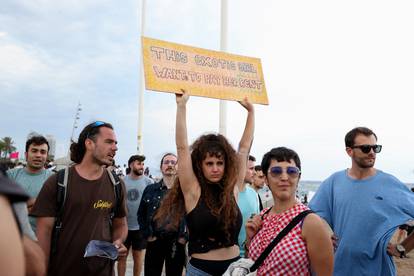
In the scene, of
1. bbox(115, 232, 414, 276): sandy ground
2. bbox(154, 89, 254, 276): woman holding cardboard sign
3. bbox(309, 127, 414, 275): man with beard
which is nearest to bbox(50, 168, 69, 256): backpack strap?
bbox(154, 89, 254, 276): woman holding cardboard sign

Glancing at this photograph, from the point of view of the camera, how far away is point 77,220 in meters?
3.09

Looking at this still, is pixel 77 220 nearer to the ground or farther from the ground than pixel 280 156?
nearer to the ground

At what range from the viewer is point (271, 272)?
2.29 metres

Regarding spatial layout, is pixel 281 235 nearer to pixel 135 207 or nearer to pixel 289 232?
pixel 289 232

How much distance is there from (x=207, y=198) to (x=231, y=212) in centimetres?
21

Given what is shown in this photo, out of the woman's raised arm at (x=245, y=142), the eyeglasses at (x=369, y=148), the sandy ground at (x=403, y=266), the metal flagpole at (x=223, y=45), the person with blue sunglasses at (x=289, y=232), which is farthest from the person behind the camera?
the sandy ground at (x=403, y=266)

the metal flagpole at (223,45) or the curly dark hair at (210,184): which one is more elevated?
the metal flagpole at (223,45)

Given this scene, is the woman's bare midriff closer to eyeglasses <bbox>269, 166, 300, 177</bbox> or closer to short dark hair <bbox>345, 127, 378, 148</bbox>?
eyeglasses <bbox>269, 166, 300, 177</bbox>

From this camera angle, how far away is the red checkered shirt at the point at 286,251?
7.38ft

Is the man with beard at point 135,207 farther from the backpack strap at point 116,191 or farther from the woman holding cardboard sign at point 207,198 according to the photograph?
the woman holding cardboard sign at point 207,198

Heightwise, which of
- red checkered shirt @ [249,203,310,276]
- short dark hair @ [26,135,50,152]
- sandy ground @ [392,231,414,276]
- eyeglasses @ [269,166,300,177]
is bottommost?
sandy ground @ [392,231,414,276]

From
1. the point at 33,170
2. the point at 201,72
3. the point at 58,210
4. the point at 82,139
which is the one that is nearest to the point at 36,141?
the point at 33,170

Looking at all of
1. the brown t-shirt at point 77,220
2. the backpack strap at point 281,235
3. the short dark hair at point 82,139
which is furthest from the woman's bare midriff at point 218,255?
the short dark hair at point 82,139

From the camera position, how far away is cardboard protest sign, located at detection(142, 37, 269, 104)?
3443 mm
